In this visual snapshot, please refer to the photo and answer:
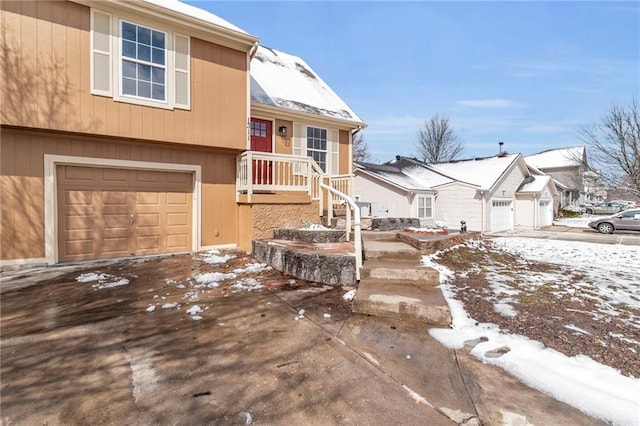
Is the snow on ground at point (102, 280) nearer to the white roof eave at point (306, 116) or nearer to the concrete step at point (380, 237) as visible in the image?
the concrete step at point (380, 237)

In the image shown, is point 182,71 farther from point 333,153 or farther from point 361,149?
point 361,149

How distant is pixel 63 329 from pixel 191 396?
2031mm

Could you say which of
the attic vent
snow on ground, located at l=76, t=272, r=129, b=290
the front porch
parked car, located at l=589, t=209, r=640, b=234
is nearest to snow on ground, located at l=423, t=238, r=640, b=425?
the front porch

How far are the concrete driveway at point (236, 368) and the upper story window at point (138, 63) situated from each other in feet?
13.4

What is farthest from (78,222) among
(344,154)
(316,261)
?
(344,154)

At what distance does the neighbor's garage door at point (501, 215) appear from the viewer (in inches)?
652

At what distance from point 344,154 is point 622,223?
15.9 m

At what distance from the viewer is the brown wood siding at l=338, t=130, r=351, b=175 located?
1072 cm

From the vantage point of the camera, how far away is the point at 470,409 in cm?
196

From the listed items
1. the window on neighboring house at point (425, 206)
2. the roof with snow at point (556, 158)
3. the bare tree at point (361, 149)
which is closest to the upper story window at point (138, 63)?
the window on neighboring house at point (425, 206)

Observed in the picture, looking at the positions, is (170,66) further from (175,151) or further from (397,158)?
(397,158)

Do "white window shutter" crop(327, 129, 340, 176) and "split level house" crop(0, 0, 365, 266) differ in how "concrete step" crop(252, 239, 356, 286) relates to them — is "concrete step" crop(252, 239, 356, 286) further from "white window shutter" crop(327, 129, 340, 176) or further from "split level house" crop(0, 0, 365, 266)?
"white window shutter" crop(327, 129, 340, 176)

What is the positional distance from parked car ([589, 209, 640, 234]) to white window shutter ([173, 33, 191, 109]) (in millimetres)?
20483

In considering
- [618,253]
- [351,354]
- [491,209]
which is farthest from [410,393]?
[491,209]
